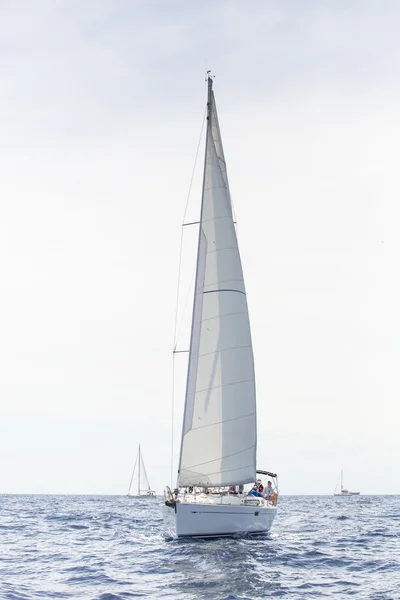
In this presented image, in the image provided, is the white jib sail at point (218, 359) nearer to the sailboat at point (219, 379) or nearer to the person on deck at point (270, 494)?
the sailboat at point (219, 379)

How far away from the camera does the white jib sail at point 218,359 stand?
31062 mm

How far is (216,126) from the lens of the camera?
109ft

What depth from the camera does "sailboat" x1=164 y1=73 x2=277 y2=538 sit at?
30.9m

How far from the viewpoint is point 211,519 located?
94.4ft

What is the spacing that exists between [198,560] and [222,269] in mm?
12124

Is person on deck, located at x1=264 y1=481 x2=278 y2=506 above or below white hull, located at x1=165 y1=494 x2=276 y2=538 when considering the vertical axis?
above

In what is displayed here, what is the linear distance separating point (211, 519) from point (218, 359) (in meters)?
6.37

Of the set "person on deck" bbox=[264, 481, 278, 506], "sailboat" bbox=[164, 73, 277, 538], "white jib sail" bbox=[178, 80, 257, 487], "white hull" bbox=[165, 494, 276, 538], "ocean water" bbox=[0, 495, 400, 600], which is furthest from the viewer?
"person on deck" bbox=[264, 481, 278, 506]

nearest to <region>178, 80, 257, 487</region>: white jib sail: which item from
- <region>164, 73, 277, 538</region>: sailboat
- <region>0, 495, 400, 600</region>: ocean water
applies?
<region>164, 73, 277, 538</region>: sailboat

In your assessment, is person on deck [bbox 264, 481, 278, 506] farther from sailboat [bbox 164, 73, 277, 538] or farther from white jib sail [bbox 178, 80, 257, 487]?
white jib sail [bbox 178, 80, 257, 487]

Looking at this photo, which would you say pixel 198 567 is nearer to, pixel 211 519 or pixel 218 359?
pixel 211 519

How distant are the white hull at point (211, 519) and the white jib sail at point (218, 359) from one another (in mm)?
1626

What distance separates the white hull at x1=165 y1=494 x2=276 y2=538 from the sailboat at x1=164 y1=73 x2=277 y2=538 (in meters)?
0.07

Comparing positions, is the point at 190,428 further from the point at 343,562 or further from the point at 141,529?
the point at 141,529
